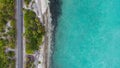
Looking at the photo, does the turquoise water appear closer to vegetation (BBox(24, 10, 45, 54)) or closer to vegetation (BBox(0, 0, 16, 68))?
vegetation (BBox(24, 10, 45, 54))

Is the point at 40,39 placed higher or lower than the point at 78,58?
higher

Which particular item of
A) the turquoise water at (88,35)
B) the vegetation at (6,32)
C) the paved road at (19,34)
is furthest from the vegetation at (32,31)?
the turquoise water at (88,35)

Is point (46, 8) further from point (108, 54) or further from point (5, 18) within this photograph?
point (108, 54)

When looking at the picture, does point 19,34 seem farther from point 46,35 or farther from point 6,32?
point 46,35

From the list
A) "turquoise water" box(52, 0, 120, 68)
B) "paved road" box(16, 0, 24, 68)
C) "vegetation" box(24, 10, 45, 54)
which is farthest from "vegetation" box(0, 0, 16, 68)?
"turquoise water" box(52, 0, 120, 68)

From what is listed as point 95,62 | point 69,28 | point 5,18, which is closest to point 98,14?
point 69,28

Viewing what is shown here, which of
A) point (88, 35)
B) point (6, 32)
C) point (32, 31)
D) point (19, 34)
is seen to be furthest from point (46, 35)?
point (88, 35)
